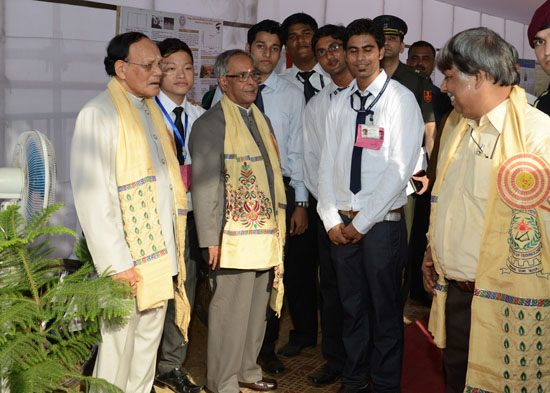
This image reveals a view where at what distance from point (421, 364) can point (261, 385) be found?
3.27 feet

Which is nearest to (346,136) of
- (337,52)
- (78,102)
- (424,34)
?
(337,52)

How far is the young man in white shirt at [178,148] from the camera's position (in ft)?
9.97

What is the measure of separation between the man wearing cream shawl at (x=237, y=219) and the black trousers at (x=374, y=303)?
0.37 meters

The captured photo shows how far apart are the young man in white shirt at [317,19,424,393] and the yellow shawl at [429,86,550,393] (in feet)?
2.65

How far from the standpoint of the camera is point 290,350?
11.6ft

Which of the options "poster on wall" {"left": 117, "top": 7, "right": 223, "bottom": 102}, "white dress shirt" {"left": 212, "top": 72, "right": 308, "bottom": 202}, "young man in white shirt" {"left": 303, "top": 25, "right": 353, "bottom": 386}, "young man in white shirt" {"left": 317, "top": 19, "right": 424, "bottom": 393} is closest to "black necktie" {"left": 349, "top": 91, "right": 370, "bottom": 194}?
"young man in white shirt" {"left": 317, "top": 19, "right": 424, "bottom": 393}

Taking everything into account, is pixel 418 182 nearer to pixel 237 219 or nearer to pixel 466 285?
pixel 237 219

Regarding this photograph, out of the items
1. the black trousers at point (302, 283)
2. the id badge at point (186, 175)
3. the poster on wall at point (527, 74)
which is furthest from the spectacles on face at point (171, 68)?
the poster on wall at point (527, 74)

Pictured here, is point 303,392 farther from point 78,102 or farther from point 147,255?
point 78,102

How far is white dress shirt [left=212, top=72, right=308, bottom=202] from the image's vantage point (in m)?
3.42

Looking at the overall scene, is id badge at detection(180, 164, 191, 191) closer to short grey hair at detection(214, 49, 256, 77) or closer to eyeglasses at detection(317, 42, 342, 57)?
short grey hair at detection(214, 49, 256, 77)

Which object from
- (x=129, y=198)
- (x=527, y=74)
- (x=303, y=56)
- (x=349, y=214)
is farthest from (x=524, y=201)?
(x=527, y=74)

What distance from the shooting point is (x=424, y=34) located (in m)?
7.30

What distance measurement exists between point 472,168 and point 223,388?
1.68 m
